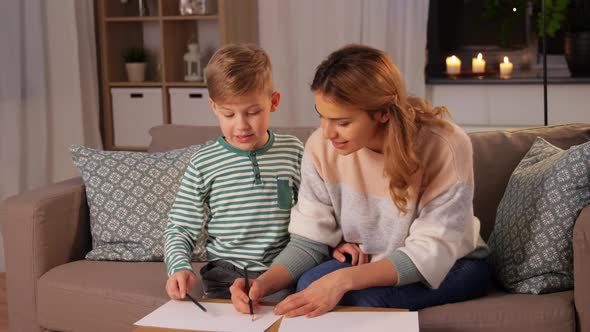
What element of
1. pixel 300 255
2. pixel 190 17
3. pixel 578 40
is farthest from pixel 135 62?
pixel 300 255

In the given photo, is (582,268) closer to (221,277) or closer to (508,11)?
(221,277)

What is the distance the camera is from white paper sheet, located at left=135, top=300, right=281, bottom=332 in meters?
1.44

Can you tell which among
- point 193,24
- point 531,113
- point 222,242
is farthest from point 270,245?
point 193,24

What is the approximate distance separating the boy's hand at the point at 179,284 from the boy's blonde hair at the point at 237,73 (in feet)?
1.26

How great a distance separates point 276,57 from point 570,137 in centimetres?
218

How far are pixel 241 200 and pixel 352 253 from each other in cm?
28

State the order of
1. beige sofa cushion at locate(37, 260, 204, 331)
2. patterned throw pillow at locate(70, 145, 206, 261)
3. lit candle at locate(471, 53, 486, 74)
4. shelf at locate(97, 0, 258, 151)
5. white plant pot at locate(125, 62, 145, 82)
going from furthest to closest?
white plant pot at locate(125, 62, 145, 82)
shelf at locate(97, 0, 258, 151)
lit candle at locate(471, 53, 486, 74)
patterned throw pillow at locate(70, 145, 206, 261)
beige sofa cushion at locate(37, 260, 204, 331)

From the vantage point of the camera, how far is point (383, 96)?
5.31 ft

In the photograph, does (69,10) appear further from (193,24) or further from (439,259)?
(439,259)

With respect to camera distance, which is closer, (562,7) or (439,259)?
(439,259)

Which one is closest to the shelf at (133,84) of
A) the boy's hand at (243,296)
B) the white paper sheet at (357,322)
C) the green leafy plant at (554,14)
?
the green leafy plant at (554,14)

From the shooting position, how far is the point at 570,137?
7.28 feet

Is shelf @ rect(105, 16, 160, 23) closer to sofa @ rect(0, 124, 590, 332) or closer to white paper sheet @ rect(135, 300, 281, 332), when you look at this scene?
sofa @ rect(0, 124, 590, 332)

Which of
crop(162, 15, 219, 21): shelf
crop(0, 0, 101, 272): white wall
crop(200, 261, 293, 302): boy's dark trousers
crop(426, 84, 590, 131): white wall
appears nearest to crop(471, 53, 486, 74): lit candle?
crop(426, 84, 590, 131): white wall
